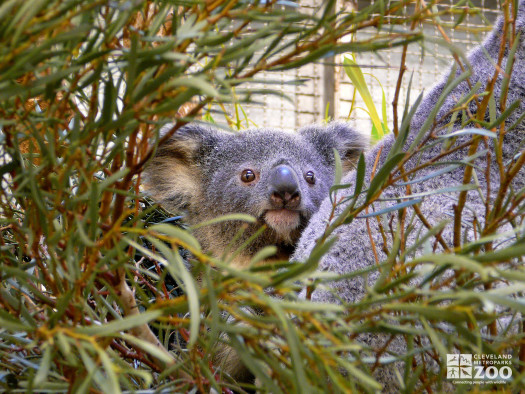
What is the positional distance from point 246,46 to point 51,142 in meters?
0.18

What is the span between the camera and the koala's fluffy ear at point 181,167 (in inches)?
83.2

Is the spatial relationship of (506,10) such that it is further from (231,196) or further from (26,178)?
(231,196)

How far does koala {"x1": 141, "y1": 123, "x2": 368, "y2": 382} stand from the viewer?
1.76 m

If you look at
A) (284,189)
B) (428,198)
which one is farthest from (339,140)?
(428,198)

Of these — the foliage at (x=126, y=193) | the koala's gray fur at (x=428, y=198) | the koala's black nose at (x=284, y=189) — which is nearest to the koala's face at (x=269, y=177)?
the koala's black nose at (x=284, y=189)

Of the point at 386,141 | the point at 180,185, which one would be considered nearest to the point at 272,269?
the point at 386,141

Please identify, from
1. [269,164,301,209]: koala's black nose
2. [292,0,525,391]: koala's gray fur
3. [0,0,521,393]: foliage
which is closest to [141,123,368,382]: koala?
[269,164,301,209]: koala's black nose

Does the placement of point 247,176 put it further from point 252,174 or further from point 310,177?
point 310,177

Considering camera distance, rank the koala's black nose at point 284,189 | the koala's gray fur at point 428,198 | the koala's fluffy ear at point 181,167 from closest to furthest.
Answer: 1. the koala's gray fur at point 428,198
2. the koala's black nose at point 284,189
3. the koala's fluffy ear at point 181,167

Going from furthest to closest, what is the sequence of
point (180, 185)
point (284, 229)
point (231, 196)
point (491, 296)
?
point (180, 185) < point (231, 196) < point (284, 229) < point (491, 296)

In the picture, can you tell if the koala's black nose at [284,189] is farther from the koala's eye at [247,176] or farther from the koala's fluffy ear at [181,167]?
the koala's fluffy ear at [181,167]

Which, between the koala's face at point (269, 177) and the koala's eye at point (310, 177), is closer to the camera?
the koala's face at point (269, 177)

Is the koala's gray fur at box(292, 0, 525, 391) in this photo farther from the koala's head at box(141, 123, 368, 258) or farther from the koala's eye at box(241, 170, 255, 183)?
the koala's eye at box(241, 170, 255, 183)

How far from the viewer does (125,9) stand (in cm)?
44
